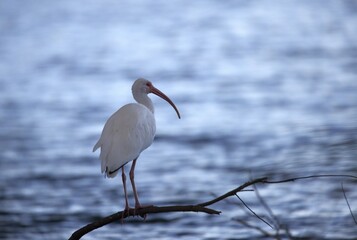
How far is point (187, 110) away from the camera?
984 cm

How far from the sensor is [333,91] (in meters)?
10.4

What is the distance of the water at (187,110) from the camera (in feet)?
22.8

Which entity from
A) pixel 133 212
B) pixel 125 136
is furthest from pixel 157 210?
pixel 125 136

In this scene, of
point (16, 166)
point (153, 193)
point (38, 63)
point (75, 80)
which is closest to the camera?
point (153, 193)

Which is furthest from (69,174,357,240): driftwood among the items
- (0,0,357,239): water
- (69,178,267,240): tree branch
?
(0,0,357,239): water

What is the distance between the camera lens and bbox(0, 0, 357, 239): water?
6938mm

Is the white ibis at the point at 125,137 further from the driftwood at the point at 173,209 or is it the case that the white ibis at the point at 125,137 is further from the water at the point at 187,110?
the water at the point at 187,110

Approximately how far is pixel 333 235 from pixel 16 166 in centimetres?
362

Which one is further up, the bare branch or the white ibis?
the white ibis

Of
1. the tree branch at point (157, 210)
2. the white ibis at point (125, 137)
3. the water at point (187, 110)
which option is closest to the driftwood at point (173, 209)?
the tree branch at point (157, 210)

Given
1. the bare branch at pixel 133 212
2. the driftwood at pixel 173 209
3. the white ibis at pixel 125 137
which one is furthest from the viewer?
the white ibis at pixel 125 137

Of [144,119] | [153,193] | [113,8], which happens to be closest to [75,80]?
Answer: [153,193]

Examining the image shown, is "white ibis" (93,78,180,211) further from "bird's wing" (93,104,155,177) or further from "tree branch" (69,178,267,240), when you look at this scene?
"tree branch" (69,178,267,240)

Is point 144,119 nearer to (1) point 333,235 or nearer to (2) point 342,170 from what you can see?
(1) point 333,235
